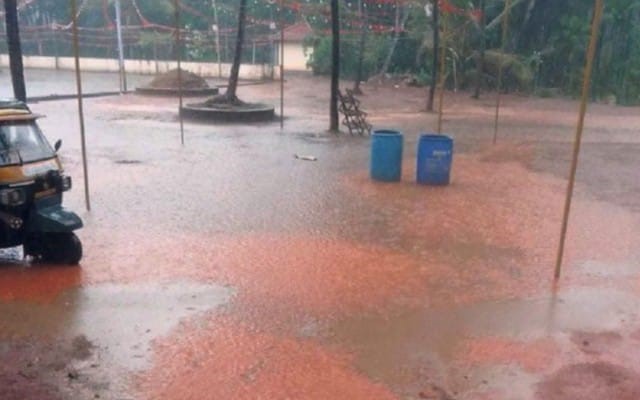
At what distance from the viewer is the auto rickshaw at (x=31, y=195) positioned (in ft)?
21.2

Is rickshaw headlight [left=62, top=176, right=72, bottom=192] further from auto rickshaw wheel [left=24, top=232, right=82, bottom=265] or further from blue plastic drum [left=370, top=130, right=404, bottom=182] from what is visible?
blue plastic drum [left=370, top=130, right=404, bottom=182]

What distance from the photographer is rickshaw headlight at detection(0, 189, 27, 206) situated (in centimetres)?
636

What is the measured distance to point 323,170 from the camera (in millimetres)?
12672

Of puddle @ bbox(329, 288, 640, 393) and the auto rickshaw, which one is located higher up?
the auto rickshaw

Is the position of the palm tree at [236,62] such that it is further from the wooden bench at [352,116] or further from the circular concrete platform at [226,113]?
the wooden bench at [352,116]

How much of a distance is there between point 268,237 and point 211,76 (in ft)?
103

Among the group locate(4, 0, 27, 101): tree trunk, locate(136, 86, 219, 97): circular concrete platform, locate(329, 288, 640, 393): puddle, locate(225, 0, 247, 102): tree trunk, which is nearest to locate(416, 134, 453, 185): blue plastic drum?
locate(329, 288, 640, 393): puddle

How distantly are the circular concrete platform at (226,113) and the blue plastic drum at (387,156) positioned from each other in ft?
28.6

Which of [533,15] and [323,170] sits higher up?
[533,15]

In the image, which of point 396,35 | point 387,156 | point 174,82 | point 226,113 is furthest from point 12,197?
point 396,35

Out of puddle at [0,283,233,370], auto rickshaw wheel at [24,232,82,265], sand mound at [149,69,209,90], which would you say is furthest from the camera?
sand mound at [149,69,209,90]

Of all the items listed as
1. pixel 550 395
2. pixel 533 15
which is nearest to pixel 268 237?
pixel 550 395

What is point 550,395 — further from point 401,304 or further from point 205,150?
point 205,150

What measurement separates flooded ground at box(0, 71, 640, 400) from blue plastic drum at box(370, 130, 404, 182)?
0.28 metres
